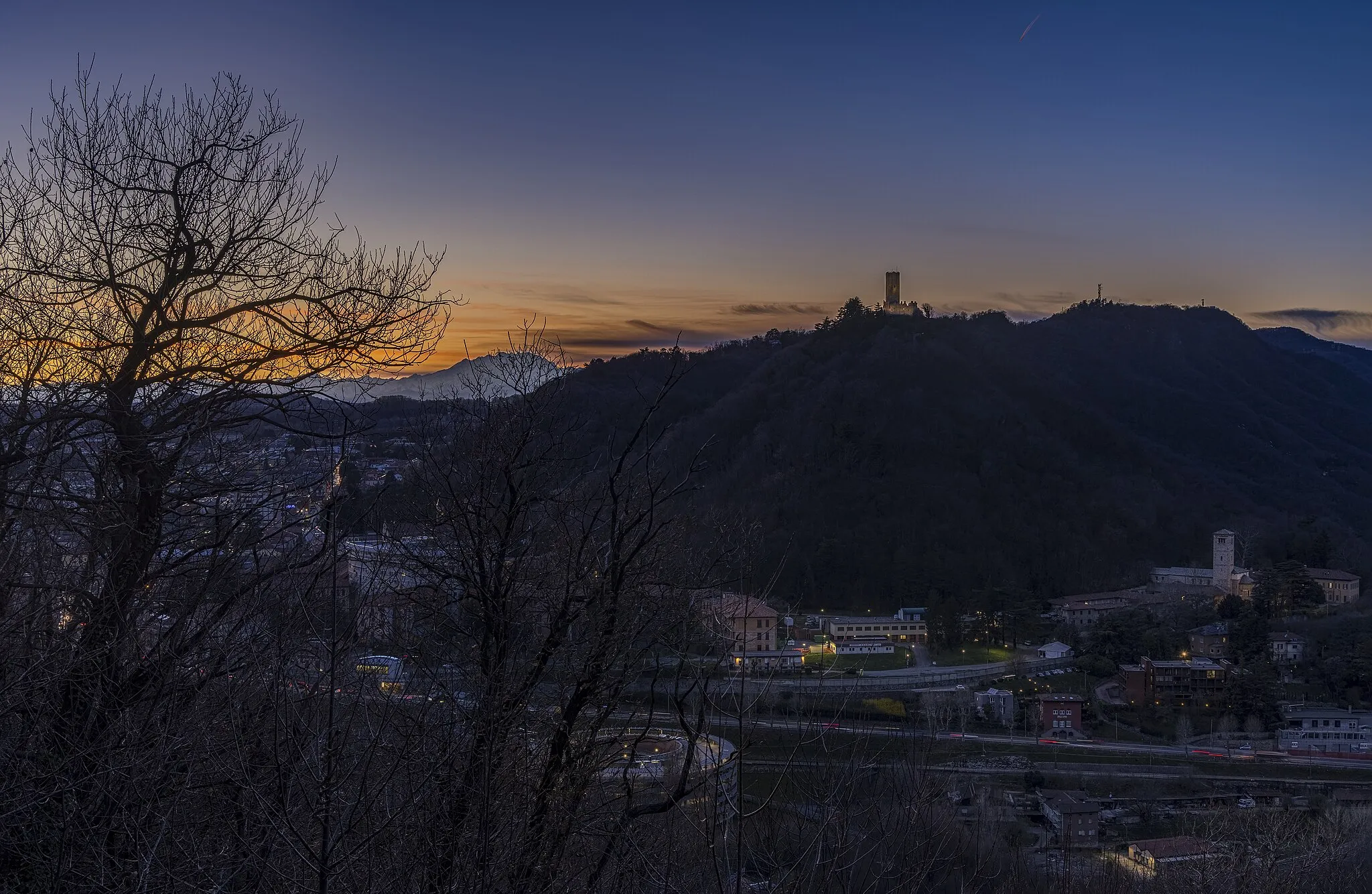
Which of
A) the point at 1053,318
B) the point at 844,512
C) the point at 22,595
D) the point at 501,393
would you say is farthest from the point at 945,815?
the point at 1053,318

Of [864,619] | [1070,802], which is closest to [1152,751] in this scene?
[1070,802]

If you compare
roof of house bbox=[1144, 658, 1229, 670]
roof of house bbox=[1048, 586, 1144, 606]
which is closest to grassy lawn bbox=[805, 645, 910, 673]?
roof of house bbox=[1144, 658, 1229, 670]

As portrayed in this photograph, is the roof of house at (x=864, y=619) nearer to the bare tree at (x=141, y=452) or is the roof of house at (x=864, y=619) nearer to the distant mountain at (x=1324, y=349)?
the bare tree at (x=141, y=452)

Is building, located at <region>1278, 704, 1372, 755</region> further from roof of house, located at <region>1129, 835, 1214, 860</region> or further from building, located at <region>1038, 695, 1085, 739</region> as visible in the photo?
roof of house, located at <region>1129, 835, 1214, 860</region>

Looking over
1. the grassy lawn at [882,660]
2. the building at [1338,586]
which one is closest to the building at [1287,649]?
the building at [1338,586]

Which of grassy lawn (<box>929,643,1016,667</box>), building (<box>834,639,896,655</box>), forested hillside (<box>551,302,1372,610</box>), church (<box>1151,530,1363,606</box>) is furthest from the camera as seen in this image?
forested hillside (<box>551,302,1372,610</box>)

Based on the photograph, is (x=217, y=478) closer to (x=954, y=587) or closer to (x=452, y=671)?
(x=452, y=671)
